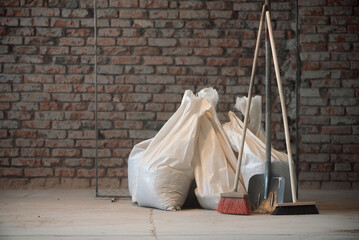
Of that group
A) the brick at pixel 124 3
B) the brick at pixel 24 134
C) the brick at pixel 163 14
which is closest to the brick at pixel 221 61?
the brick at pixel 163 14

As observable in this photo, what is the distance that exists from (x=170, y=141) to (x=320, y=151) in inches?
63.1

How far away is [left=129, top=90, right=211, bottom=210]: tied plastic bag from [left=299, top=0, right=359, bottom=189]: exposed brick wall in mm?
1353

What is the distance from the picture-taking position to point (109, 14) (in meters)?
4.21

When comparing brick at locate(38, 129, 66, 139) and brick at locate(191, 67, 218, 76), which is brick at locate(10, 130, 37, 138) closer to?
brick at locate(38, 129, 66, 139)

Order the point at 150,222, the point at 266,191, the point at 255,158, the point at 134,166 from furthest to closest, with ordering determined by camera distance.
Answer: the point at 134,166, the point at 255,158, the point at 266,191, the point at 150,222

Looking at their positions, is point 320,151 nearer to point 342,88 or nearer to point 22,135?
point 342,88

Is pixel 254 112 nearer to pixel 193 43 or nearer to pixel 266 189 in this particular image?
pixel 266 189

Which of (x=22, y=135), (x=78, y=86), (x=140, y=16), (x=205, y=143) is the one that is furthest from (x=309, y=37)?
(x=22, y=135)

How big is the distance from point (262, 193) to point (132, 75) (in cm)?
170

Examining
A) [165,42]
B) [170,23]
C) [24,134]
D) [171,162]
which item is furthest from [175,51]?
[171,162]

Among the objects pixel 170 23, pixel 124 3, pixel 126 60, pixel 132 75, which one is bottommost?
pixel 132 75

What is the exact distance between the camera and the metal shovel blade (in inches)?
112

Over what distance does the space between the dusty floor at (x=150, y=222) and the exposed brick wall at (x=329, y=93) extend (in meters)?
0.80

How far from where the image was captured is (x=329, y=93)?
4188mm
